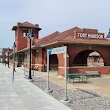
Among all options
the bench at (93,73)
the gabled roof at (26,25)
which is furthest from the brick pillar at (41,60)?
the gabled roof at (26,25)

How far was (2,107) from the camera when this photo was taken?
9.84m

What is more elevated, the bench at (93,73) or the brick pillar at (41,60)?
the brick pillar at (41,60)

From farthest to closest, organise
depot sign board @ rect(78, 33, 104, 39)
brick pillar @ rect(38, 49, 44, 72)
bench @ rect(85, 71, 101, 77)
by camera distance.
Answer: brick pillar @ rect(38, 49, 44, 72) < depot sign board @ rect(78, 33, 104, 39) < bench @ rect(85, 71, 101, 77)

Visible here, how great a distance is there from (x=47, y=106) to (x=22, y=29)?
155 ft

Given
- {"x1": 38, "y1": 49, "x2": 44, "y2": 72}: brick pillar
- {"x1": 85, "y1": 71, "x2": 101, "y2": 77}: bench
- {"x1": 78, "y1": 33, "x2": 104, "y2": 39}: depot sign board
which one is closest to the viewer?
{"x1": 85, "y1": 71, "x2": 101, "y2": 77}: bench

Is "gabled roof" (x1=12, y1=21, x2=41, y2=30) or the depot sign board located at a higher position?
"gabled roof" (x1=12, y1=21, x2=41, y2=30)

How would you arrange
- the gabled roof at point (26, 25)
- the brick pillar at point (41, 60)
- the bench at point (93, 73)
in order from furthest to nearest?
the gabled roof at point (26, 25) → the brick pillar at point (41, 60) → the bench at point (93, 73)

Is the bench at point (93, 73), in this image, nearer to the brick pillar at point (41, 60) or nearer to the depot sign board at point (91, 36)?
the depot sign board at point (91, 36)

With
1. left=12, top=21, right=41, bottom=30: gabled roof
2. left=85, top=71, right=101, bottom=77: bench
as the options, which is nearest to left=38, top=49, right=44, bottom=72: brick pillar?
left=85, top=71, right=101, bottom=77: bench

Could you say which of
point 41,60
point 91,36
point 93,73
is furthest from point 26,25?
point 93,73

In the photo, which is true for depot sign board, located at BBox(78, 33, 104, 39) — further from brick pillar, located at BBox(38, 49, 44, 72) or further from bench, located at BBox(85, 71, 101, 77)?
brick pillar, located at BBox(38, 49, 44, 72)

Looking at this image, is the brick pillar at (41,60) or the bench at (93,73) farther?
the brick pillar at (41,60)

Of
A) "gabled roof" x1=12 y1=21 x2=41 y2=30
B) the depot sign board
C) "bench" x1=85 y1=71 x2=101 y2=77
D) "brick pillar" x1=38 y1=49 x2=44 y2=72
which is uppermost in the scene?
"gabled roof" x1=12 y1=21 x2=41 y2=30

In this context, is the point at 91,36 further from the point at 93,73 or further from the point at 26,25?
the point at 26,25
